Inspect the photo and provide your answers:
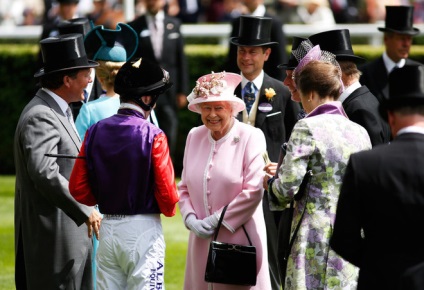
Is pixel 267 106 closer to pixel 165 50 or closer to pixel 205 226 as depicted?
pixel 205 226

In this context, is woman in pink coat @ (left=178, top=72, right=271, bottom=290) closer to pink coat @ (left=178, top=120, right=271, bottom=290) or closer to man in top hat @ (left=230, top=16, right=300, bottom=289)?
pink coat @ (left=178, top=120, right=271, bottom=290)

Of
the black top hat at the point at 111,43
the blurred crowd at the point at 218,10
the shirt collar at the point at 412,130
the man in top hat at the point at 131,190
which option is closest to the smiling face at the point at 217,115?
the man in top hat at the point at 131,190

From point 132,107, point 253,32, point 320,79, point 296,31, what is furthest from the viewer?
point 296,31

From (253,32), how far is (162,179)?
2.92 metres

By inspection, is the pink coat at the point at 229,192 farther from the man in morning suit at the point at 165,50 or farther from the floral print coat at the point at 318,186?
the man in morning suit at the point at 165,50

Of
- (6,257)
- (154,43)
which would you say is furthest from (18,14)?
(6,257)

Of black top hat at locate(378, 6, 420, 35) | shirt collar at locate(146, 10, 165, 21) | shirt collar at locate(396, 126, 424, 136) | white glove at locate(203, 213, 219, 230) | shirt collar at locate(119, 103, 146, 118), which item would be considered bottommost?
white glove at locate(203, 213, 219, 230)

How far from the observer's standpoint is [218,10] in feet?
78.9

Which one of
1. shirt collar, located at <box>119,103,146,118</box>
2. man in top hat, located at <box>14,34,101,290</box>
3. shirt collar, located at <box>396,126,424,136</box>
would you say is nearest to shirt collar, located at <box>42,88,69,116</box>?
man in top hat, located at <box>14,34,101,290</box>

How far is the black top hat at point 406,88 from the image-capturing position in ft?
17.4

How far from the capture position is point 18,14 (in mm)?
24641

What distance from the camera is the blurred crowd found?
2033 centimetres

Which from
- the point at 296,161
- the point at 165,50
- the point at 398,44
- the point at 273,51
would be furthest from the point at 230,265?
the point at 165,50

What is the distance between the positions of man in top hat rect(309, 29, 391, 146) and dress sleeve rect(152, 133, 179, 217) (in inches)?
66.4
